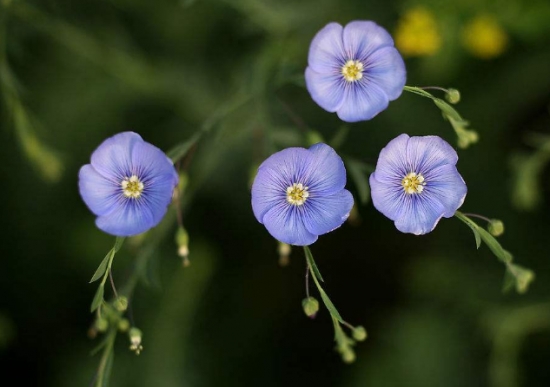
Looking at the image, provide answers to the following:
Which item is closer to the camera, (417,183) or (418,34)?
(417,183)

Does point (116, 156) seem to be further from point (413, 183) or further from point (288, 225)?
point (413, 183)

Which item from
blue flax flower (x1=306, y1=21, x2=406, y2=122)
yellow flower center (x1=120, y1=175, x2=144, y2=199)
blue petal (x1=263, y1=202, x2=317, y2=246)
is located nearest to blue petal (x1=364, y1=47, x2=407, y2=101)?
blue flax flower (x1=306, y1=21, x2=406, y2=122)

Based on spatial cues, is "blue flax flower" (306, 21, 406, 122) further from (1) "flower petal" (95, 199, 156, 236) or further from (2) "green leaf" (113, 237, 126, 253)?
(2) "green leaf" (113, 237, 126, 253)

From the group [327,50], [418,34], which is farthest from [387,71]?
[418,34]

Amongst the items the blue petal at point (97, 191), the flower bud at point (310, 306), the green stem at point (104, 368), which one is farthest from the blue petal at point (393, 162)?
the green stem at point (104, 368)

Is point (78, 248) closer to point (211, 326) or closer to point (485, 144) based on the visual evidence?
point (211, 326)

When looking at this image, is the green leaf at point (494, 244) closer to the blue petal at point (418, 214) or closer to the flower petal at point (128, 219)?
the blue petal at point (418, 214)

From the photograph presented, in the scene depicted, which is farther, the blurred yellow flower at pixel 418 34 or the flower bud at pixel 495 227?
the blurred yellow flower at pixel 418 34

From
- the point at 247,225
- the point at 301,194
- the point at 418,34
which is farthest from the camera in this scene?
the point at 247,225
